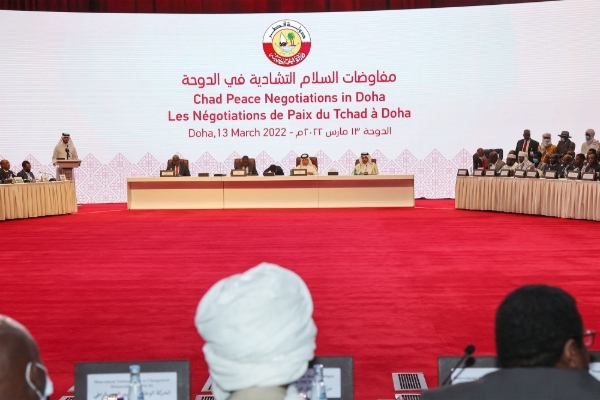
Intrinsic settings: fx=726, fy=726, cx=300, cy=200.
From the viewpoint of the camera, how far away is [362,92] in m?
12.4

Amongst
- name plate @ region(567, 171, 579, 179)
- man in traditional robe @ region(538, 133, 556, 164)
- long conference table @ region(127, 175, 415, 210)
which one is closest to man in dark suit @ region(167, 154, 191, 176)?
long conference table @ region(127, 175, 415, 210)

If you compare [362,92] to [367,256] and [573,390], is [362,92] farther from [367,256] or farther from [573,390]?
[573,390]

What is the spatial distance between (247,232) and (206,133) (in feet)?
16.7

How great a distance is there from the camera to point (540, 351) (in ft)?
3.94

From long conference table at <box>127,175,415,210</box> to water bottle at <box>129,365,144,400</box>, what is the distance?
9391 millimetres

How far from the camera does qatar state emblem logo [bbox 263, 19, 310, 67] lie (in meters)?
12.5

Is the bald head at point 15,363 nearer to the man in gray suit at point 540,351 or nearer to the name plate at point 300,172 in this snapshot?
the man in gray suit at point 540,351

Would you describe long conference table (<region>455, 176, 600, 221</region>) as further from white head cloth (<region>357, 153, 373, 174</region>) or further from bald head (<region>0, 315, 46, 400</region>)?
bald head (<region>0, 315, 46, 400</region>)

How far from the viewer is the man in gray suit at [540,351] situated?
1.18m

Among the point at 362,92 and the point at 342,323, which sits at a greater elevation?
the point at 362,92

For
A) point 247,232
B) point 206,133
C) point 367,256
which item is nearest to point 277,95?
point 206,133

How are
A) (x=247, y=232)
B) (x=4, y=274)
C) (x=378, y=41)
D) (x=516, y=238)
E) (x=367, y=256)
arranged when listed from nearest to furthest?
(x=4, y=274), (x=367, y=256), (x=516, y=238), (x=247, y=232), (x=378, y=41)

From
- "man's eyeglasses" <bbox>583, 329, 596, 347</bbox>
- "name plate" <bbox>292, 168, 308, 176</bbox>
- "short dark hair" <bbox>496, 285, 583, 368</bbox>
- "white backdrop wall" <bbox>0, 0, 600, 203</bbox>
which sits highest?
"white backdrop wall" <bbox>0, 0, 600, 203</bbox>

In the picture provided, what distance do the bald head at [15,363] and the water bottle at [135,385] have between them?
638mm
